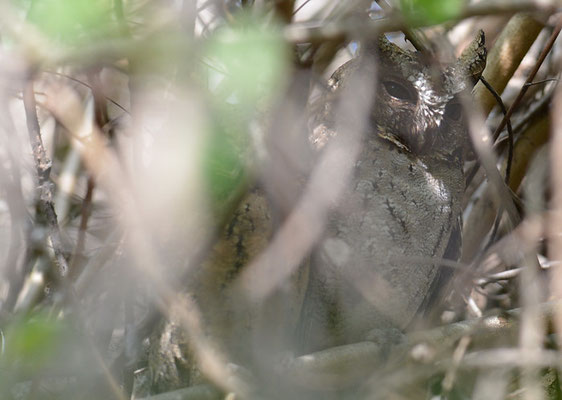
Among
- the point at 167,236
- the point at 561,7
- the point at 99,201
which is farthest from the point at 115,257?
the point at 561,7

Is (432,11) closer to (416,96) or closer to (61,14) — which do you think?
(61,14)

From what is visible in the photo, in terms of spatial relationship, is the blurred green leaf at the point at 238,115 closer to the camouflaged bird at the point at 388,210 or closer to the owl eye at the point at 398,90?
the camouflaged bird at the point at 388,210

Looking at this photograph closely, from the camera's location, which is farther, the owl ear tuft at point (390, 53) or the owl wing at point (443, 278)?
the owl wing at point (443, 278)

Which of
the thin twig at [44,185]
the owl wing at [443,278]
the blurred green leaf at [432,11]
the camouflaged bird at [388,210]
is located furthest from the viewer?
the owl wing at [443,278]

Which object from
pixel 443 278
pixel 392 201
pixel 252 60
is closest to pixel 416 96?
pixel 392 201

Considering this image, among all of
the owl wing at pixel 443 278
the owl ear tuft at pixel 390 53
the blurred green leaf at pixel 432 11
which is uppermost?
the owl ear tuft at pixel 390 53

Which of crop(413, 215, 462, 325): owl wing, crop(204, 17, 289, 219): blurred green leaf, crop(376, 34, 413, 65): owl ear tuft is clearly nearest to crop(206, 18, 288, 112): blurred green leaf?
crop(204, 17, 289, 219): blurred green leaf

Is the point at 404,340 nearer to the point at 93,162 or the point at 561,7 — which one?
the point at 561,7

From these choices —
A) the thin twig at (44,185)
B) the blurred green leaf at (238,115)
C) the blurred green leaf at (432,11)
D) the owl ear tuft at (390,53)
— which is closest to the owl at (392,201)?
the owl ear tuft at (390,53)
